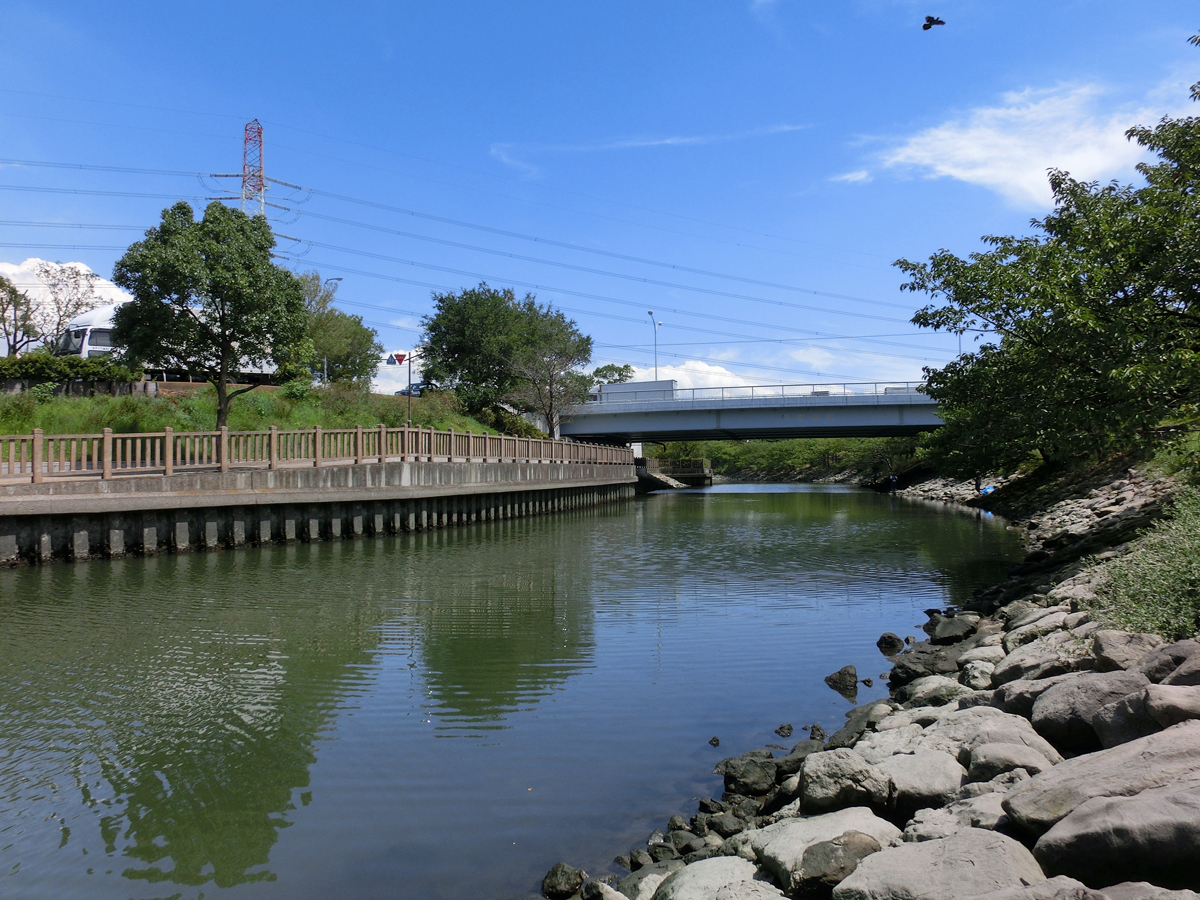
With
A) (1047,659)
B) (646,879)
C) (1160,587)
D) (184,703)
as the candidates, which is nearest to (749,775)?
(646,879)

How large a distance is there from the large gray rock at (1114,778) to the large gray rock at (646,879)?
1987mm

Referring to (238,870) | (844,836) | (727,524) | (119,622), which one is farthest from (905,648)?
(727,524)

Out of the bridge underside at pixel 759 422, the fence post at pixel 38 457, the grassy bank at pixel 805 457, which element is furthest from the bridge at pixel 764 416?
the fence post at pixel 38 457

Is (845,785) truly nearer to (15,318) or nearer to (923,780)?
(923,780)

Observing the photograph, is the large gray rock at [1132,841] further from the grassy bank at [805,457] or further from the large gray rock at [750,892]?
the grassy bank at [805,457]

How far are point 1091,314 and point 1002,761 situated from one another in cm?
993

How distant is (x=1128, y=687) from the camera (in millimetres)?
5902

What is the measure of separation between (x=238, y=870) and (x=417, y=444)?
864 inches

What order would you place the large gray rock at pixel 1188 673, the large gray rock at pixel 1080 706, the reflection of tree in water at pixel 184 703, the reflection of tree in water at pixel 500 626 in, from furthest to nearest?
the reflection of tree in water at pixel 500 626 → the reflection of tree in water at pixel 184 703 → the large gray rock at pixel 1080 706 → the large gray rock at pixel 1188 673

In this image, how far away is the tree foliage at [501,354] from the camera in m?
55.6

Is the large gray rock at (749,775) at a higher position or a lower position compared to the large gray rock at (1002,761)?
lower

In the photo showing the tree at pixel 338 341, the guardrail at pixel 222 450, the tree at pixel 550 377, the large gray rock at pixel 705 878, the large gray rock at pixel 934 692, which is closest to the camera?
the large gray rock at pixel 705 878

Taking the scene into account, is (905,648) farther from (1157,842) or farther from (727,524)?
(727,524)

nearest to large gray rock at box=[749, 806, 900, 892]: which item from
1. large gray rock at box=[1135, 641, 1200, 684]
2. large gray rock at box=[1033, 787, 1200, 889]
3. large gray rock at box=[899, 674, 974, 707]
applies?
large gray rock at box=[1033, 787, 1200, 889]
